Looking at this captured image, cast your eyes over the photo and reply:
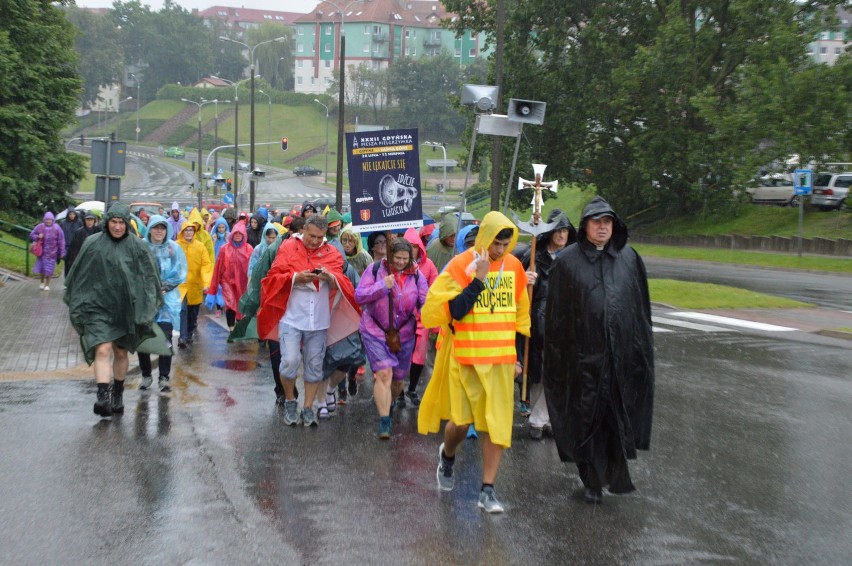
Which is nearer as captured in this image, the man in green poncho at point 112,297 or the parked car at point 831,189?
the man in green poncho at point 112,297

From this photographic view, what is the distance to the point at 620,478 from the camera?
6.98 m

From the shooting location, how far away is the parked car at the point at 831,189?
43094 mm

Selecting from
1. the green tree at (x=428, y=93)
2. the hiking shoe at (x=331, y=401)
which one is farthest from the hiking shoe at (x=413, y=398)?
the green tree at (x=428, y=93)

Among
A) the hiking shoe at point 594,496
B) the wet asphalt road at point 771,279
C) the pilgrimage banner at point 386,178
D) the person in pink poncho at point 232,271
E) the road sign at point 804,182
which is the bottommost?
the hiking shoe at point 594,496

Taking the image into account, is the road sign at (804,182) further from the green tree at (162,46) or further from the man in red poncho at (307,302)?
the green tree at (162,46)

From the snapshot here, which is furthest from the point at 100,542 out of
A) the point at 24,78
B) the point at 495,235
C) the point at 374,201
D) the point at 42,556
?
the point at 24,78

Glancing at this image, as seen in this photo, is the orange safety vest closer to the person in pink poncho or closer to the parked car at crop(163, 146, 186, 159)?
the person in pink poncho

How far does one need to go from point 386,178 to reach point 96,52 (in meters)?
149

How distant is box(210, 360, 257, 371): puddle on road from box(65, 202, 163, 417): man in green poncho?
10.3ft

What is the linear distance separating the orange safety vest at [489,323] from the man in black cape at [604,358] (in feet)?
1.14

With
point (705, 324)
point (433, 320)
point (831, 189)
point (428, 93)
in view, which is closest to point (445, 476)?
point (433, 320)

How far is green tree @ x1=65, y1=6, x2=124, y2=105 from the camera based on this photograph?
14812cm

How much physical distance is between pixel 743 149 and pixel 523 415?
3378cm

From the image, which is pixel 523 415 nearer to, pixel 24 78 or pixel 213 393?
pixel 213 393
